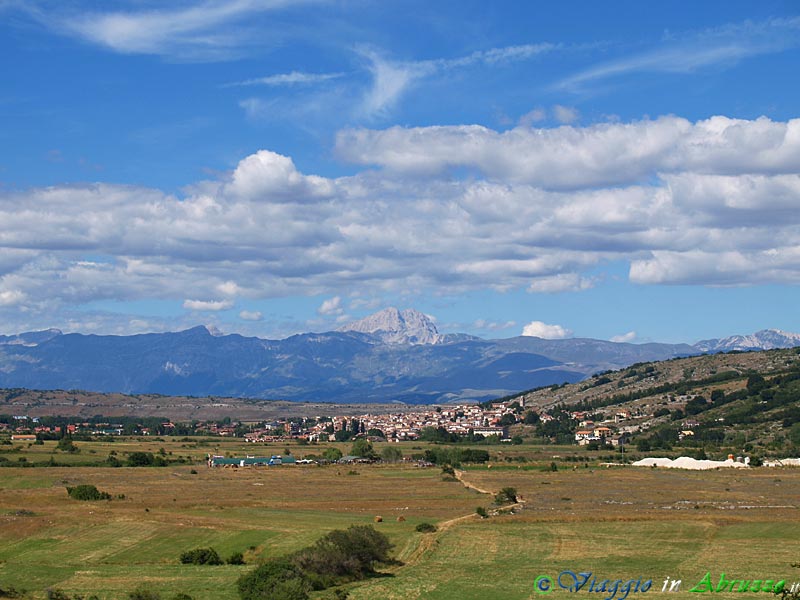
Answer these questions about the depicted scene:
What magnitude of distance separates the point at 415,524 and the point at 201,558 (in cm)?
2103

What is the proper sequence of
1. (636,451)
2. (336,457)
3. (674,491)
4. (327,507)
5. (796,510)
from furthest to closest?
1. (636,451)
2. (336,457)
3. (674,491)
4. (327,507)
5. (796,510)

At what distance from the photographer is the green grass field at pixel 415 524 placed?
49.6 metres

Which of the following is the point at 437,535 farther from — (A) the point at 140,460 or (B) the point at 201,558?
(A) the point at 140,460

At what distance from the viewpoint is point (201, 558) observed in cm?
5688

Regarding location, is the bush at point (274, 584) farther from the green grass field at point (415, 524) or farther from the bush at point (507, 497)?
the bush at point (507, 497)

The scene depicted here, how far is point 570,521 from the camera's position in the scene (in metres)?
72.3

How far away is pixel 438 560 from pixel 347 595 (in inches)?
466

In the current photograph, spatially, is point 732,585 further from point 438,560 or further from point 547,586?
point 438,560

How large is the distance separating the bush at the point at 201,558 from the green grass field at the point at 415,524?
42.1 inches

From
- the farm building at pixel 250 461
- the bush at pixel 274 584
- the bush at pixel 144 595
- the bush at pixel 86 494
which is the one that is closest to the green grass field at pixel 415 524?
the bush at pixel 86 494

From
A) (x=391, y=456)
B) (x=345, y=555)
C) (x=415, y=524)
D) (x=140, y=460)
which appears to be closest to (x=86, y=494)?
(x=415, y=524)

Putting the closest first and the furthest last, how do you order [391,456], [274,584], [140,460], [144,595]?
[144,595]
[274,584]
[140,460]
[391,456]

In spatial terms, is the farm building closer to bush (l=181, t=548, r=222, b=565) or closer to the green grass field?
the green grass field

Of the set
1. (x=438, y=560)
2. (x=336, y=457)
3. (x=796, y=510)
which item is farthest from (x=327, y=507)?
(x=336, y=457)
